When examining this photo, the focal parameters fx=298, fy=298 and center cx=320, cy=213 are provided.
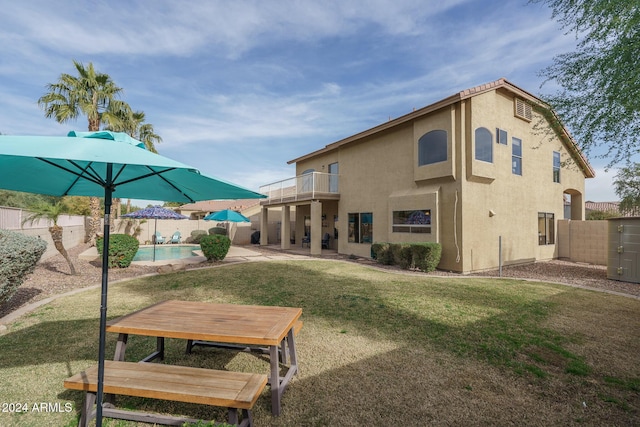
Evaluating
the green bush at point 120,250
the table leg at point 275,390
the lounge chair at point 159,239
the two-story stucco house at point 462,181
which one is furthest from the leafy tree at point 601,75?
the lounge chair at point 159,239

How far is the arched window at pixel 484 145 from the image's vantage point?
11.6 meters

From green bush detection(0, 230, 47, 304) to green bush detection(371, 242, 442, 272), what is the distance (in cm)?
1085

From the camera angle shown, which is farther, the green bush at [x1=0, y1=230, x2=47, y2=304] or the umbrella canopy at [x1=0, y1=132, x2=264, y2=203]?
the green bush at [x1=0, y1=230, x2=47, y2=304]

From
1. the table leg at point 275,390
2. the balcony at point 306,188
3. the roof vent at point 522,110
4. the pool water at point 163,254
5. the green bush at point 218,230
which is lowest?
the pool water at point 163,254

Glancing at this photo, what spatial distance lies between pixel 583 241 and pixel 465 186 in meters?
8.76

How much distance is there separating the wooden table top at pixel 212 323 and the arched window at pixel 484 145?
35.4 ft

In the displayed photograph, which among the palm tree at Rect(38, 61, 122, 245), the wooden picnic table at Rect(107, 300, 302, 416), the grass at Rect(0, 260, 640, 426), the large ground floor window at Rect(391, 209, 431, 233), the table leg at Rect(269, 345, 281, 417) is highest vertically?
the palm tree at Rect(38, 61, 122, 245)

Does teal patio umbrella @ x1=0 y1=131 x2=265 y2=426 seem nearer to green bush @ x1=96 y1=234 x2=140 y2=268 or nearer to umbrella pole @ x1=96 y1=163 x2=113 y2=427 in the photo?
umbrella pole @ x1=96 y1=163 x2=113 y2=427

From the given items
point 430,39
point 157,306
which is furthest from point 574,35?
point 157,306

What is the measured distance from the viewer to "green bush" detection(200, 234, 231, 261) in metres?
13.0

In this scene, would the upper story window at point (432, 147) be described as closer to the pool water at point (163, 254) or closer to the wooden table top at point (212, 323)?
the wooden table top at point (212, 323)

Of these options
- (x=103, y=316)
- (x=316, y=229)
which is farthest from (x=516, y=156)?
(x=103, y=316)

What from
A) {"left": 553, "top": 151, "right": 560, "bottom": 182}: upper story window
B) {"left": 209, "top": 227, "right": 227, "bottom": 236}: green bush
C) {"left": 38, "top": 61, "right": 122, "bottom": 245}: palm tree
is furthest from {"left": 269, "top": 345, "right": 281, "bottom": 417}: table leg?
{"left": 209, "top": 227, "right": 227, "bottom": 236}: green bush

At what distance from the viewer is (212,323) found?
10.6 ft
